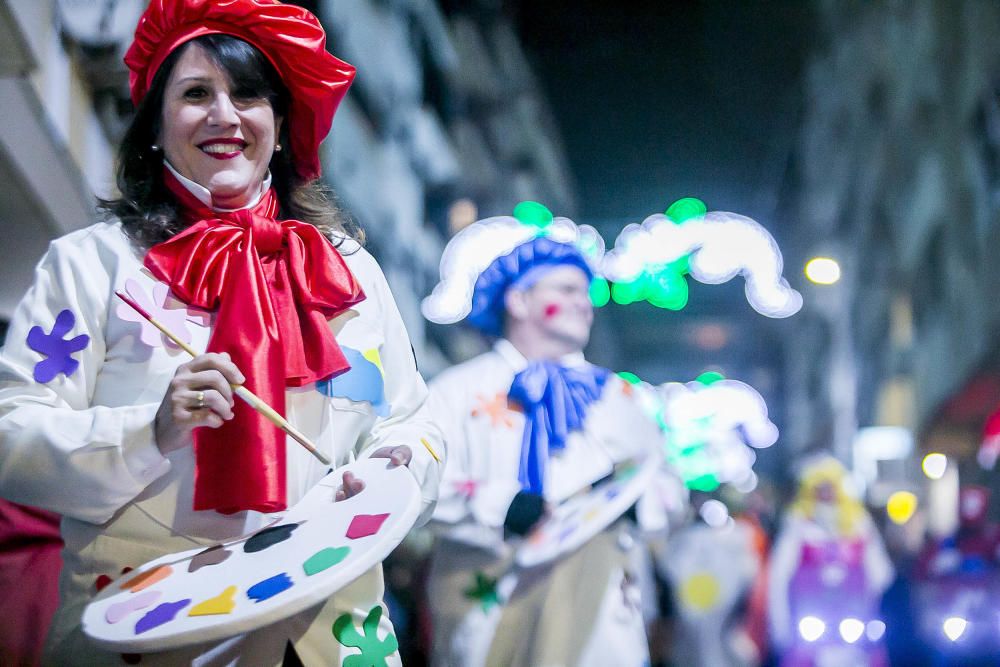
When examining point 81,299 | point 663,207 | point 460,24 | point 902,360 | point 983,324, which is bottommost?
point 902,360

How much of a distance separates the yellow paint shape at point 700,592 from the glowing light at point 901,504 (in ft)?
15.5

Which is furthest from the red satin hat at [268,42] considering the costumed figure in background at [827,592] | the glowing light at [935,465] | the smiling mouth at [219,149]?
the glowing light at [935,465]

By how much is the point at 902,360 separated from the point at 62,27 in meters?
11.9

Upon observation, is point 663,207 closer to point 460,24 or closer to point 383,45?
point 383,45

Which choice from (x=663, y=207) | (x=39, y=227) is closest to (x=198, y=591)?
(x=39, y=227)

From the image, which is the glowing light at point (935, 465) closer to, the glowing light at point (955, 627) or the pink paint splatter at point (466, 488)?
the glowing light at point (955, 627)

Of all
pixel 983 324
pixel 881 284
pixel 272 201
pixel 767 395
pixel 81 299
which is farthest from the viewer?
pixel 767 395

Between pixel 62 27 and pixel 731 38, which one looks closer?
pixel 62 27

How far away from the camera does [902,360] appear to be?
14.5 meters

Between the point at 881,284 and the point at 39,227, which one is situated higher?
the point at 39,227

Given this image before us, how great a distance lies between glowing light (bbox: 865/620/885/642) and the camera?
6.25 meters

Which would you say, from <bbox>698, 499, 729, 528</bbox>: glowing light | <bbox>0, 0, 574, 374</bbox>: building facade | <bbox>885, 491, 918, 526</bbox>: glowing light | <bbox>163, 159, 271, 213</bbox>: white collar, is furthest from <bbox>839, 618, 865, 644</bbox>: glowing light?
<bbox>163, 159, 271, 213</bbox>: white collar

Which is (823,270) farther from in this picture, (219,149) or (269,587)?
(269,587)

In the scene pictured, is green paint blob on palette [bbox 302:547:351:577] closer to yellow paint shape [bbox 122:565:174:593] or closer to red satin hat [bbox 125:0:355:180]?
yellow paint shape [bbox 122:565:174:593]
